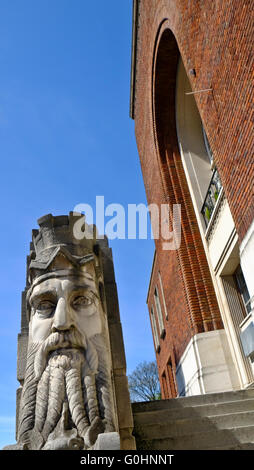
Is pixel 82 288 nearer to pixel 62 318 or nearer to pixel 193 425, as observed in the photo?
pixel 62 318

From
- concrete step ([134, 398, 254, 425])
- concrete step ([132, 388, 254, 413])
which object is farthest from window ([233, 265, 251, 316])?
concrete step ([134, 398, 254, 425])

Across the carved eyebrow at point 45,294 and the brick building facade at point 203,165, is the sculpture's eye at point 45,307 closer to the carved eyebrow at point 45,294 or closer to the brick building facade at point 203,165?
the carved eyebrow at point 45,294

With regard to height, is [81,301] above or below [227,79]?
below

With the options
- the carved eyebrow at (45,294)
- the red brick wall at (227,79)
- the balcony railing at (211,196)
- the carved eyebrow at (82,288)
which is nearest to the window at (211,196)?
the balcony railing at (211,196)

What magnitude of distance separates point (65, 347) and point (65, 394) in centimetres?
48

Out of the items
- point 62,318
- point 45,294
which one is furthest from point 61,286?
point 62,318

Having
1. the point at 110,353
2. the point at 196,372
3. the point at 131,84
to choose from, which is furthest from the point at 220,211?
the point at 131,84

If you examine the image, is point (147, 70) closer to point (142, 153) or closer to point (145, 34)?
point (145, 34)

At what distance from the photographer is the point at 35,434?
347cm

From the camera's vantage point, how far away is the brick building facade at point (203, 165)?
5.73 meters

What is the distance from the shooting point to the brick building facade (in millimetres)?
5727

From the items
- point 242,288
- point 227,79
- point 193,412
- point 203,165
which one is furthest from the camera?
point 203,165

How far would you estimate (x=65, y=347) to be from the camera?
402 centimetres
